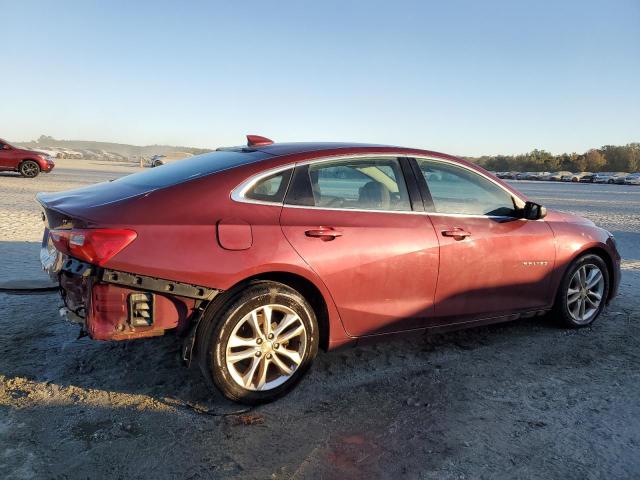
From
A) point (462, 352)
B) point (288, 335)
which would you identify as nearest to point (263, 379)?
point (288, 335)

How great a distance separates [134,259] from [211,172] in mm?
774

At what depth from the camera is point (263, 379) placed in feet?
9.96

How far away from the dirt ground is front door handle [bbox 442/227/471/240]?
955 mm

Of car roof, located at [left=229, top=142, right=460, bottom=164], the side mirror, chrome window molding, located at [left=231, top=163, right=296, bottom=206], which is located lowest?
the side mirror

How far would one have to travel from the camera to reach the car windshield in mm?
3148

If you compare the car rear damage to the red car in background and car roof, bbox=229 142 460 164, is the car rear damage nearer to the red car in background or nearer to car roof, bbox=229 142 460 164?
car roof, bbox=229 142 460 164

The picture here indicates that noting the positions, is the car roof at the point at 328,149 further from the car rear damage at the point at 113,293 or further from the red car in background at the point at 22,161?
the red car in background at the point at 22,161

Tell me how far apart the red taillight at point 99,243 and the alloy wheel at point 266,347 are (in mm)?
812

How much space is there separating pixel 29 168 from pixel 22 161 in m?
0.38

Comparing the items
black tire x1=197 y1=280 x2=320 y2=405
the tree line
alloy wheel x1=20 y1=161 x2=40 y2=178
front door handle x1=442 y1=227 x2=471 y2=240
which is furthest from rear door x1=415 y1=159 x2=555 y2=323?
the tree line

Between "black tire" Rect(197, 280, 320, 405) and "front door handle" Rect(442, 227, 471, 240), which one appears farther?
"front door handle" Rect(442, 227, 471, 240)

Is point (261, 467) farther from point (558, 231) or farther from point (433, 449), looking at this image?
point (558, 231)

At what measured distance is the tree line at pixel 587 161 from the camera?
268ft

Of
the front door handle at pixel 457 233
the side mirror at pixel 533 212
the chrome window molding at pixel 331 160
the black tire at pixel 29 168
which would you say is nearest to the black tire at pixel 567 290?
the side mirror at pixel 533 212
